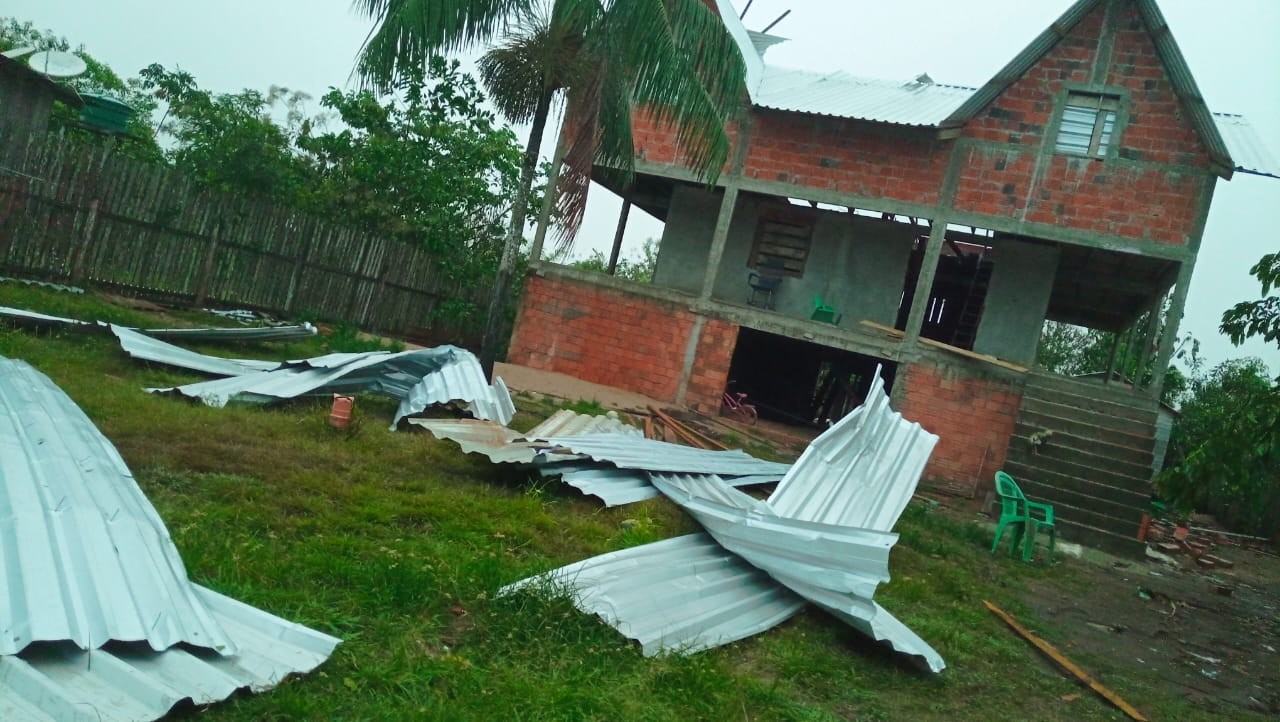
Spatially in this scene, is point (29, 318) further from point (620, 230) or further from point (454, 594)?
point (620, 230)

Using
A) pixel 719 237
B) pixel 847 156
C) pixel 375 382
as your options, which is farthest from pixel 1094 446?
pixel 375 382

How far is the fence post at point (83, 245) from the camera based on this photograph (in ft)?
35.0

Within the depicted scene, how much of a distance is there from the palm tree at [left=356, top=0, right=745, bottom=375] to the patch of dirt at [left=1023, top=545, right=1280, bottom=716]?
19.1ft

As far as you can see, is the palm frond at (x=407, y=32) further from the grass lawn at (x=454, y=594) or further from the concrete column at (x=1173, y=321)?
the concrete column at (x=1173, y=321)

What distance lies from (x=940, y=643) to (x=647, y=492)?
2.04 meters

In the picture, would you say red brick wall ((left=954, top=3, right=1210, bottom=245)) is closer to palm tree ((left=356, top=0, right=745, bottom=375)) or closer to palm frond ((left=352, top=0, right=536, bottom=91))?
palm tree ((left=356, top=0, right=745, bottom=375))

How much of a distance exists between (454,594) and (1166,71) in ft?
42.6

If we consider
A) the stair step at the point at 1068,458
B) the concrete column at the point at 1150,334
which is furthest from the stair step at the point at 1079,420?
the concrete column at the point at 1150,334

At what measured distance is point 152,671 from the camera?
2.81 m

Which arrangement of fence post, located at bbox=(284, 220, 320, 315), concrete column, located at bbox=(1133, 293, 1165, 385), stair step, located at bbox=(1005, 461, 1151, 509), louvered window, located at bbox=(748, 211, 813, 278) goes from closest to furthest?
1. stair step, located at bbox=(1005, 461, 1151, 509)
2. fence post, located at bbox=(284, 220, 320, 315)
3. concrete column, located at bbox=(1133, 293, 1165, 385)
4. louvered window, located at bbox=(748, 211, 813, 278)

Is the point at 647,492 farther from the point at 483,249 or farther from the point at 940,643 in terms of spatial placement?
the point at 483,249

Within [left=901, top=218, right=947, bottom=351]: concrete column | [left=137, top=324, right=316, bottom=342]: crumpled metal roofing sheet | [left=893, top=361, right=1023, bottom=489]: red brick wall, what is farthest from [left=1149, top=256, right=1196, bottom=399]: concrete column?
[left=137, top=324, right=316, bottom=342]: crumpled metal roofing sheet

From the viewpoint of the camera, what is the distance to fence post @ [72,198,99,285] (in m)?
10.7

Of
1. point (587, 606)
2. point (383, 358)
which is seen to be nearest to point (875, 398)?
point (383, 358)
